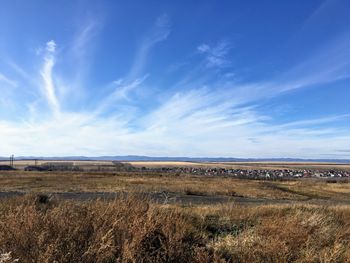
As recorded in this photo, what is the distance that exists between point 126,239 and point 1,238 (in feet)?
5.27

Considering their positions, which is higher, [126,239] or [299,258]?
[126,239]

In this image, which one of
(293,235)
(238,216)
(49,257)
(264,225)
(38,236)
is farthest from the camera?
(238,216)

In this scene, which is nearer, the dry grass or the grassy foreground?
the grassy foreground

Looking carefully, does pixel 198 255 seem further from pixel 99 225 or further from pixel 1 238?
pixel 1 238

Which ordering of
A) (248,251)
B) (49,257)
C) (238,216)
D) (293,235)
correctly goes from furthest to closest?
(238,216) < (293,235) < (248,251) < (49,257)

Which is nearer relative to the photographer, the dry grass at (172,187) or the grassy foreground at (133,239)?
the grassy foreground at (133,239)

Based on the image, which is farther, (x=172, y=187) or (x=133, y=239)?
(x=172, y=187)

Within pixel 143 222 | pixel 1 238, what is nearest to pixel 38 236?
pixel 1 238

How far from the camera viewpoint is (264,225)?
882 cm

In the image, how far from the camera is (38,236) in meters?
5.23

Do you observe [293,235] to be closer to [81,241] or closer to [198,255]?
[198,255]

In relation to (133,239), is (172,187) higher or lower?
lower

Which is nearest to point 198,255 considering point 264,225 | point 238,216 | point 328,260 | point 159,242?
point 159,242

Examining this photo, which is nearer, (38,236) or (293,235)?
(38,236)
